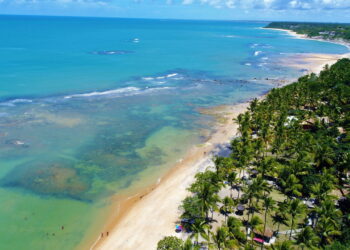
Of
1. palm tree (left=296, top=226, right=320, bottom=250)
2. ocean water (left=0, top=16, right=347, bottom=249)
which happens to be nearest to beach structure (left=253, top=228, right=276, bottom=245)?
palm tree (left=296, top=226, right=320, bottom=250)

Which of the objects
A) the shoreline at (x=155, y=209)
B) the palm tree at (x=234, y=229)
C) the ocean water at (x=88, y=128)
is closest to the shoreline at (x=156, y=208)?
the shoreline at (x=155, y=209)

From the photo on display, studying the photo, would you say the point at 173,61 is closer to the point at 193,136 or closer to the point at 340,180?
the point at 193,136

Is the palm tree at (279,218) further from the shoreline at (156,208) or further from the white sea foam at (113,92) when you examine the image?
the white sea foam at (113,92)

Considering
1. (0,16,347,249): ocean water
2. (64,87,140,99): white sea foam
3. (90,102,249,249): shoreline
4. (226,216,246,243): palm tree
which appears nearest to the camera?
(226,216,246,243): palm tree

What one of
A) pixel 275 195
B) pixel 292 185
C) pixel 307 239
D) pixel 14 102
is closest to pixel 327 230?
pixel 307 239

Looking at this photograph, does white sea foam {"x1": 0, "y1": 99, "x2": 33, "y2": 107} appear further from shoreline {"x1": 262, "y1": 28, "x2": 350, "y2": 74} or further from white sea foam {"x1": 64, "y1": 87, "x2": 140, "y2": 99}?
shoreline {"x1": 262, "y1": 28, "x2": 350, "y2": 74}

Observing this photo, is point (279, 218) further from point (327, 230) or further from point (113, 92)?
point (113, 92)
